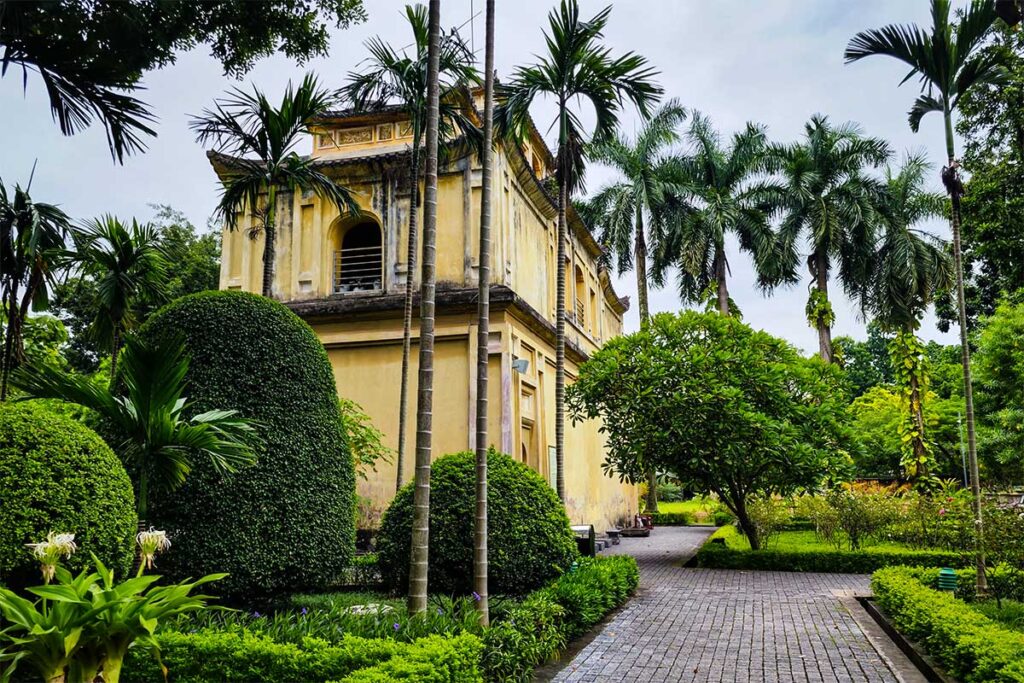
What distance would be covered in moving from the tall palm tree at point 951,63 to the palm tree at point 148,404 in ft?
33.1

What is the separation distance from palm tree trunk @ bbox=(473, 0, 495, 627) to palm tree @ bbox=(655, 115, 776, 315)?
69.6 ft

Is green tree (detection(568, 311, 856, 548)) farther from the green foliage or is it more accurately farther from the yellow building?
the green foliage

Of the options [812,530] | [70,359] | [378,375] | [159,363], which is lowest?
[812,530]

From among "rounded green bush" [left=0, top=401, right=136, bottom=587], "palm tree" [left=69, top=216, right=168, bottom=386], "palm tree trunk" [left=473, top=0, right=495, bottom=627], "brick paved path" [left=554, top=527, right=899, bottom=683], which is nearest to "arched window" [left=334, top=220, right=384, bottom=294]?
"palm tree" [left=69, top=216, right=168, bottom=386]

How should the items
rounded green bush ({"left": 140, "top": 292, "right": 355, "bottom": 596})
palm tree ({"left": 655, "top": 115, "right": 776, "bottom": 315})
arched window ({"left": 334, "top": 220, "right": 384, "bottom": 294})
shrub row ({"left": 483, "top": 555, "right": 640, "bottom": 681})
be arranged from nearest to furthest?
shrub row ({"left": 483, "top": 555, "right": 640, "bottom": 681}) < rounded green bush ({"left": 140, "top": 292, "right": 355, "bottom": 596}) < arched window ({"left": 334, "top": 220, "right": 384, "bottom": 294}) < palm tree ({"left": 655, "top": 115, "right": 776, "bottom": 315})

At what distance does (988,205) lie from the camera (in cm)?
2070

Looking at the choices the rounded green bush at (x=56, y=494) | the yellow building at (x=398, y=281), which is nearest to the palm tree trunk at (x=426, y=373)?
the rounded green bush at (x=56, y=494)

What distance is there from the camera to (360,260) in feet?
60.6

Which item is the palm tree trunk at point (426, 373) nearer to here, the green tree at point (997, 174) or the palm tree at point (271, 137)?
the palm tree at point (271, 137)

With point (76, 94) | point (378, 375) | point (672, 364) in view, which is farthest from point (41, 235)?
point (672, 364)

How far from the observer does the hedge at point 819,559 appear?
15617mm

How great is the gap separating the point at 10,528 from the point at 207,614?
6.25 ft

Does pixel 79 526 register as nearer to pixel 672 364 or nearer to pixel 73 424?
pixel 73 424

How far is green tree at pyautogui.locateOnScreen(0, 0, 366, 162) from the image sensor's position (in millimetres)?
6352
